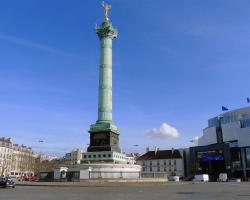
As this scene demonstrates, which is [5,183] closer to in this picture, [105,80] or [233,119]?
[105,80]

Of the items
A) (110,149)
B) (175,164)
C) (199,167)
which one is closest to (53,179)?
(110,149)

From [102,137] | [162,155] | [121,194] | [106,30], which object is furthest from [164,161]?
[121,194]

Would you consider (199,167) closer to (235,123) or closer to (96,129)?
(235,123)

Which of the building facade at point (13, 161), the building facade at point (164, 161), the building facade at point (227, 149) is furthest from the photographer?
the building facade at point (13, 161)

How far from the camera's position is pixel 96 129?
200 ft

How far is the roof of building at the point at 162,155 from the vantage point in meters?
139

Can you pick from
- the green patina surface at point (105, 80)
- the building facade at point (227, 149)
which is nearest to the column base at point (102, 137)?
the green patina surface at point (105, 80)

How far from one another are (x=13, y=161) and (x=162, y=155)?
65320 mm

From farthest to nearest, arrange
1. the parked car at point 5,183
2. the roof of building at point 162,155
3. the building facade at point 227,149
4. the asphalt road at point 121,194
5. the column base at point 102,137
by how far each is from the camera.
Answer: the roof of building at point 162,155, the building facade at point 227,149, the column base at point 102,137, the parked car at point 5,183, the asphalt road at point 121,194

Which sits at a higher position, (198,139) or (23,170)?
(198,139)

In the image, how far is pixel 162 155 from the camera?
142 meters

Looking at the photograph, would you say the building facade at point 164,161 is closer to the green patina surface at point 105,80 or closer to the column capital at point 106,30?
the green patina surface at point 105,80

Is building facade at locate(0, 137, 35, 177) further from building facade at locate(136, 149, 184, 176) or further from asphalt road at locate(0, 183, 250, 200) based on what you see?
asphalt road at locate(0, 183, 250, 200)

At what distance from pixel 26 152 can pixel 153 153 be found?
67532 millimetres
